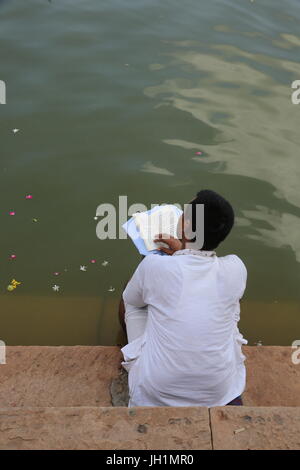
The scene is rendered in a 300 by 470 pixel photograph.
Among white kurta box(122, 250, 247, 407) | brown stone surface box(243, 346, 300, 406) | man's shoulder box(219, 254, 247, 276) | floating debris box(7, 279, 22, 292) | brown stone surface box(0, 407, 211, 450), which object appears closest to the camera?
brown stone surface box(0, 407, 211, 450)

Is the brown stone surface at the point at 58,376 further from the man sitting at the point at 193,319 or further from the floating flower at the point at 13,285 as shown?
the floating flower at the point at 13,285

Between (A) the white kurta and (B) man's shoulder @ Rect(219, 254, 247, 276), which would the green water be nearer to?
(A) the white kurta

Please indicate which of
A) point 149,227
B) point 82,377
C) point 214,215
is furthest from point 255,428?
point 149,227

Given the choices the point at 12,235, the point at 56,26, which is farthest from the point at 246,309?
the point at 56,26

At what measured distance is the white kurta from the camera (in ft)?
7.49

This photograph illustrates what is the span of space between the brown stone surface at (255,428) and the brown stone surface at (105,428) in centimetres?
5

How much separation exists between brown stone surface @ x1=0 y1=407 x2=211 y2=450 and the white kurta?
27cm

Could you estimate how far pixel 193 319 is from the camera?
2270 mm

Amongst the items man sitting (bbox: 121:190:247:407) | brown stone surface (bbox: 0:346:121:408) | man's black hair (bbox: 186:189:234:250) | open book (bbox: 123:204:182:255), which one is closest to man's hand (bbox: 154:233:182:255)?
open book (bbox: 123:204:182:255)

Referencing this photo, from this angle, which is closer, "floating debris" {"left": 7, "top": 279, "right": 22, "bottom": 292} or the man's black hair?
the man's black hair

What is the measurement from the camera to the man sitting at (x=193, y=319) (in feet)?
7.50

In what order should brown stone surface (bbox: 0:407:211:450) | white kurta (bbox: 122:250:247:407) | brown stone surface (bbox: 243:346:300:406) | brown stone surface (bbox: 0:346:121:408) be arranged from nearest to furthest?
brown stone surface (bbox: 0:407:211:450) → white kurta (bbox: 122:250:247:407) → brown stone surface (bbox: 0:346:121:408) → brown stone surface (bbox: 243:346:300:406)

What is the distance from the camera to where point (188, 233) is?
2.46 meters
